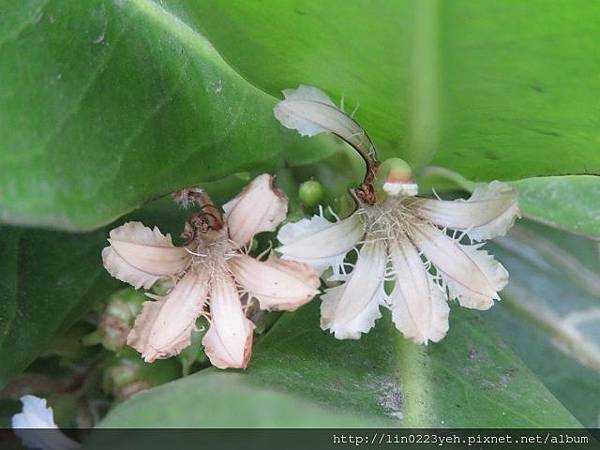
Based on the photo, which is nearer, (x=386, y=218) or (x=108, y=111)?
(x=108, y=111)

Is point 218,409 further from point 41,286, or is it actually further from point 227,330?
point 41,286

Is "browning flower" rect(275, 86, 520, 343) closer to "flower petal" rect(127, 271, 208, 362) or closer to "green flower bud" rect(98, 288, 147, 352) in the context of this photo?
"flower petal" rect(127, 271, 208, 362)

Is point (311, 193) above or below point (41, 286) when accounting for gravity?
above

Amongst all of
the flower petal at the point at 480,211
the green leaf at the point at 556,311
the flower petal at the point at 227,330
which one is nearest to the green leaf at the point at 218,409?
the flower petal at the point at 227,330

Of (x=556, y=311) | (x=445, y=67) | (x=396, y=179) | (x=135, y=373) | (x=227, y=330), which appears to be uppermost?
(x=445, y=67)

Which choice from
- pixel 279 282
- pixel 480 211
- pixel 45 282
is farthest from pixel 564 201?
pixel 45 282

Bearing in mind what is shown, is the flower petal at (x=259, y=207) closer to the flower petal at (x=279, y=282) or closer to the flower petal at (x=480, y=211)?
the flower petal at (x=279, y=282)

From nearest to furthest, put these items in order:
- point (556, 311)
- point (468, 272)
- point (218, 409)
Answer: point (218, 409)
point (468, 272)
point (556, 311)
